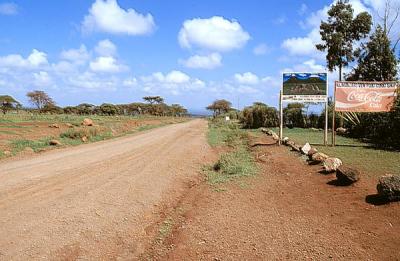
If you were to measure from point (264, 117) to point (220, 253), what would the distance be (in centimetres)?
3017

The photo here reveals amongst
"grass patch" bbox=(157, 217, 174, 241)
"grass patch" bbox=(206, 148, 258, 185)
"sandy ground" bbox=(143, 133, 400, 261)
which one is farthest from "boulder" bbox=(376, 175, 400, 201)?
"grass patch" bbox=(206, 148, 258, 185)

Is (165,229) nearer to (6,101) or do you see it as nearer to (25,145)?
(25,145)

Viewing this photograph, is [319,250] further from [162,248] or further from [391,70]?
[391,70]

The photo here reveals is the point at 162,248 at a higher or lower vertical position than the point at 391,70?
lower

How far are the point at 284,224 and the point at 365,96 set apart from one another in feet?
34.7

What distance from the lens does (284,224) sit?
5.58 metres

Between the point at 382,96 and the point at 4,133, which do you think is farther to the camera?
the point at 4,133

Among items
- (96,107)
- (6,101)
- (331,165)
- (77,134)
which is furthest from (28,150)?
(96,107)

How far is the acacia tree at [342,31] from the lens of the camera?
83.6ft

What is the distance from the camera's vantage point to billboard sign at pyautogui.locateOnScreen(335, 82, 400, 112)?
14023 mm

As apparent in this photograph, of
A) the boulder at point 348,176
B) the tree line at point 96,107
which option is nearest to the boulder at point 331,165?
the boulder at point 348,176

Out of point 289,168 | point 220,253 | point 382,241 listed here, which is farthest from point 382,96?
point 220,253

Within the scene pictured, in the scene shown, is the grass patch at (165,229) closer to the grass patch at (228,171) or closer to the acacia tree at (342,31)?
the grass patch at (228,171)

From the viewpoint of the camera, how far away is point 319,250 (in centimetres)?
461
